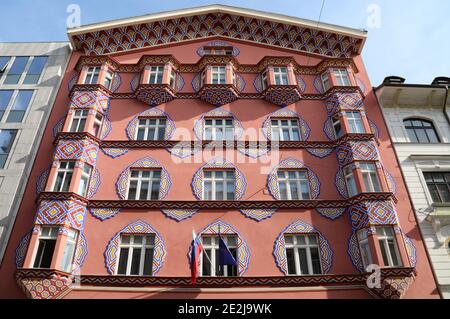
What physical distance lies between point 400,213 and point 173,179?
12077 millimetres

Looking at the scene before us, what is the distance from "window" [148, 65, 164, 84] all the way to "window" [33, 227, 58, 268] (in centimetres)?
1103

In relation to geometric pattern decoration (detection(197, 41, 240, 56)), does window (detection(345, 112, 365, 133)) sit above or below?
below

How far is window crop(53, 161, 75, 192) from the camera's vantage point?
714 inches

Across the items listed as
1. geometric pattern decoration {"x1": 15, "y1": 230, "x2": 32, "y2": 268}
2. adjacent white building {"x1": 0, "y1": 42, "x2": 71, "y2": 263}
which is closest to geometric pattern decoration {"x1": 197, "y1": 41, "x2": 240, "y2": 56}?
adjacent white building {"x1": 0, "y1": 42, "x2": 71, "y2": 263}

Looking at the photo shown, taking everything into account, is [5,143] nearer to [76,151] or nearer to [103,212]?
[76,151]

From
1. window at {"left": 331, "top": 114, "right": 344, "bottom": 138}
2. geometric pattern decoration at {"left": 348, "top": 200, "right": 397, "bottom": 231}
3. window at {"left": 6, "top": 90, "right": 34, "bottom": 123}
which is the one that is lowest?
geometric pattern decoration at {"left": 348, "top": 200, "right": 397, "bottom": 231}

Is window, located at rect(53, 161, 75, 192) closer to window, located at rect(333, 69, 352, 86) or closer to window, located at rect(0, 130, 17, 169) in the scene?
window, located at rect(0, 130, 17, 169)

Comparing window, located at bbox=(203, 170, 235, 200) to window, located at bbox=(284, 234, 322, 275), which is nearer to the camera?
window, located at bbox=(284, 234, 322, 275)

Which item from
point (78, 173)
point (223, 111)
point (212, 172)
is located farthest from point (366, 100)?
point (78, 173)

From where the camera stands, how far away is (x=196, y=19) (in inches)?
1046

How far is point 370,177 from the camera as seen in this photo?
61.7 ft

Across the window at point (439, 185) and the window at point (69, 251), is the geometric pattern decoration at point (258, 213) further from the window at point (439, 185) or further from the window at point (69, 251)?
the window at point (439, 185)

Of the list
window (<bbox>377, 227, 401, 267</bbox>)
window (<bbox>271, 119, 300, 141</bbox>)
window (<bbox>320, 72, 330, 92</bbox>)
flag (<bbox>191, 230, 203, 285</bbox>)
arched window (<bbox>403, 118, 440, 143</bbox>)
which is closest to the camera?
flag (<bbox>191, 230, 203, 285</bbox>)

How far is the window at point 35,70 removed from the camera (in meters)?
23.2
